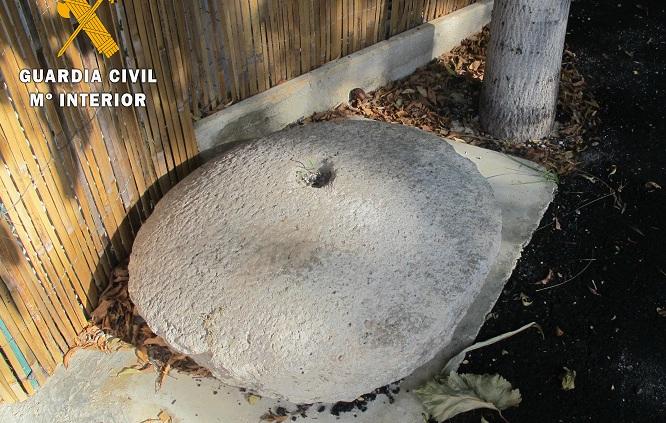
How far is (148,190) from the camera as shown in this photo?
10.3 feet

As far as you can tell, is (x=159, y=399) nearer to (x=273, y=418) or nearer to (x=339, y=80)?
(x=273, y=418)

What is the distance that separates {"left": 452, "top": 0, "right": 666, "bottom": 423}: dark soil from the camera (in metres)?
2.79

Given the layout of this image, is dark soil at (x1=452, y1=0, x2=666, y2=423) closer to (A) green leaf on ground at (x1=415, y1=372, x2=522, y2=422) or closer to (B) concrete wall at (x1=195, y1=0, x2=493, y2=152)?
(A) green leaf on ground at (x1=415, y1=372, x2=522, y2=422)

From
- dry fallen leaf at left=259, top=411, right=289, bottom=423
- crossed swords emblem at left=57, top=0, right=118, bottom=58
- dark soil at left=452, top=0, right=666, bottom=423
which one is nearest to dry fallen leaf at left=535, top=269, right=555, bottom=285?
dark soil at left=452, top=0, right=666, bottom=423

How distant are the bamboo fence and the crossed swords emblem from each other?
0.02 meters

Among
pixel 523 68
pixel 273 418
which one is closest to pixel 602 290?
pixel 523 68

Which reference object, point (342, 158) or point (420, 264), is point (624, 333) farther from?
point (342, 158)

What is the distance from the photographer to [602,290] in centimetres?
323

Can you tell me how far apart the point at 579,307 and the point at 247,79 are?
2225 mm

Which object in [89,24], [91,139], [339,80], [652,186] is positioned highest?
[89,24]

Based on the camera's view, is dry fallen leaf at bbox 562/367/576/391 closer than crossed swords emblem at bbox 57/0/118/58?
No

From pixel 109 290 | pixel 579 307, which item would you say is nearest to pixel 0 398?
pixel 109 290

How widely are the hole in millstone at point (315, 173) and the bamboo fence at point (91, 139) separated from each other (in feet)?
2.53

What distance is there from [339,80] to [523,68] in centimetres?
120
